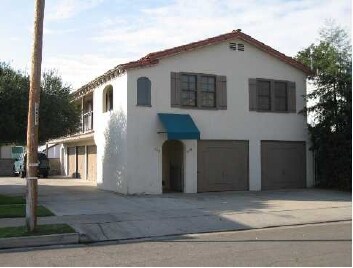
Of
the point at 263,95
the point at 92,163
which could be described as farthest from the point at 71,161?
the point at 263,95

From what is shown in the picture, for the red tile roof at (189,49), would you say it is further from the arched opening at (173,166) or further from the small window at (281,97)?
the arched opening at (173,166)

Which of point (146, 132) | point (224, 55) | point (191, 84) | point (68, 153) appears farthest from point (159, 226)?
point (68, 153)

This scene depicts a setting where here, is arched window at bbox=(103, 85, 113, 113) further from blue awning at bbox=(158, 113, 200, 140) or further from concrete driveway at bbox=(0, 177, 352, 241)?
concrete driveway at bbox=(0, 177, 352, 241)

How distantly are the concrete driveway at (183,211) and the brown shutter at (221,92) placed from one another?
3.69 meters

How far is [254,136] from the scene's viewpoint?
71.4 feet

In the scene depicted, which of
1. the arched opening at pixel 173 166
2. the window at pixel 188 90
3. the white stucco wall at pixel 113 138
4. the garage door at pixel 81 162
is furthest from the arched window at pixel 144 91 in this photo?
the garage door at pixel 81 162

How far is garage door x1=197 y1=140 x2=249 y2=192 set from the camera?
20.6 m

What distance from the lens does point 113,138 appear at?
70.1 ft

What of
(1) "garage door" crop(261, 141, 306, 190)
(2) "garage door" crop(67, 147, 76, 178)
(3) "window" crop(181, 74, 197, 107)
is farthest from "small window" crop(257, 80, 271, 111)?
(2) "garage door" crop(67, 147, 76, 178)

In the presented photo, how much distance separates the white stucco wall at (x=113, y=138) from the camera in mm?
19984

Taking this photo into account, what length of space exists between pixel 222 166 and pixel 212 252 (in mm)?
11905

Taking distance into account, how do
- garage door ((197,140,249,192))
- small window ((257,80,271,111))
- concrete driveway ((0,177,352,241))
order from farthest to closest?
small window ((257,80,271,111)), garage door ((197,140,249,192)), concrete driveway ((0,177,352,241))

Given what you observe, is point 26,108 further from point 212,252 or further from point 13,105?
point 212,252

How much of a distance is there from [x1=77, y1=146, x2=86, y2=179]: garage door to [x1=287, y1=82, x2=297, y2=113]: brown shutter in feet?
41.5
